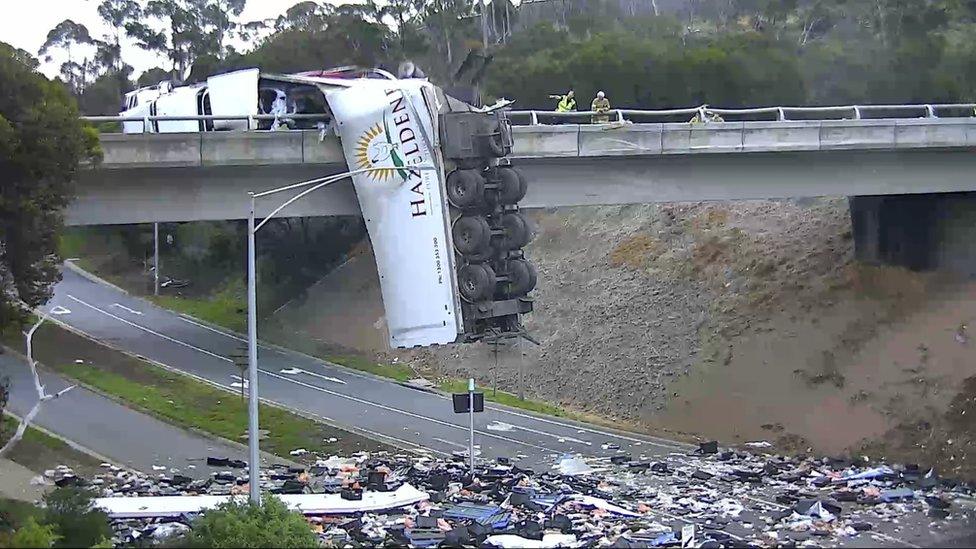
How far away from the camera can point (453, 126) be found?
79.8 feet

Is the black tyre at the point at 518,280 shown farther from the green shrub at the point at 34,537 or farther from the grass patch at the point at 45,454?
the green shrub at the point at 34,537

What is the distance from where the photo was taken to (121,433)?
30.0 m

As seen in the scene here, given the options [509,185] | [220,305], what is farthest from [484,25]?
[509,185]

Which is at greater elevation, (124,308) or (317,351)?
(124,308)

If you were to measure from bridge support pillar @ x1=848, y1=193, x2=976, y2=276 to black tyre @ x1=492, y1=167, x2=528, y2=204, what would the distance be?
17167 millimetres

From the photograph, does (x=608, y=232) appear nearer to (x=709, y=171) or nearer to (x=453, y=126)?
(x=709, y=171)

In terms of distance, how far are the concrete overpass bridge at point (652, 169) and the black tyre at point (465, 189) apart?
2.83 meters

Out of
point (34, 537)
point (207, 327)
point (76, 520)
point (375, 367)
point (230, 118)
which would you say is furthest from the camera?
point (207, 327)

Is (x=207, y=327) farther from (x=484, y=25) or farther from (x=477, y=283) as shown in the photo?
(x=477, y=283)

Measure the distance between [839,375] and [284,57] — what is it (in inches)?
1318

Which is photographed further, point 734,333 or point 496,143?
point 734,333

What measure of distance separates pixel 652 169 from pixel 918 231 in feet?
39.2

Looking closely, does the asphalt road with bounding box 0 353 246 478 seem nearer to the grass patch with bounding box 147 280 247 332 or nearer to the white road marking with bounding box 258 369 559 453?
the white road marking with bounding box 258 369 559 453

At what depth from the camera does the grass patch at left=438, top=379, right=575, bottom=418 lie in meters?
34.9
